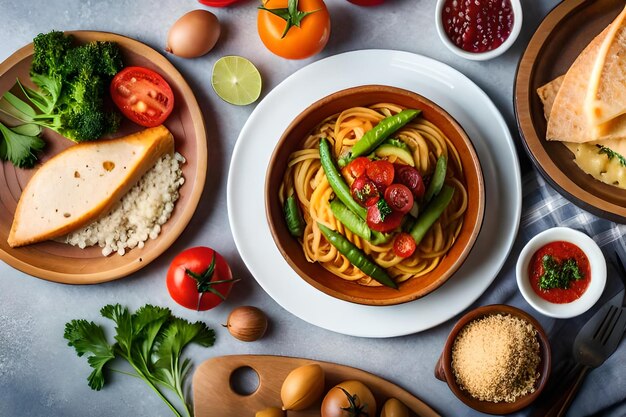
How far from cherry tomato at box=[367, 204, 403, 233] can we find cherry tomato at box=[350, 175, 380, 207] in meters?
0.04

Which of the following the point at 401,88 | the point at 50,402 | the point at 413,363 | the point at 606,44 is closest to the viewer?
the point at 606,44

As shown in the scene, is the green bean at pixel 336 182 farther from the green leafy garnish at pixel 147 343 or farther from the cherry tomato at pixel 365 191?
the green leafy garnish at pixel 147 343

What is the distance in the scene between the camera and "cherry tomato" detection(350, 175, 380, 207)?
9.89 ft

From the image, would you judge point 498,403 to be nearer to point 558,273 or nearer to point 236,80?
point 558,273

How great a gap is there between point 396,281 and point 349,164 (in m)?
0.64

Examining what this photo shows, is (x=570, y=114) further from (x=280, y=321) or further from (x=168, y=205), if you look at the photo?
(x=168, y=205)

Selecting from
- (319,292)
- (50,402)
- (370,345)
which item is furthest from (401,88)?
(50,402)

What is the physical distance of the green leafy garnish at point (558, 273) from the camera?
3.24 m

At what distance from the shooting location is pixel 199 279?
3.40 m

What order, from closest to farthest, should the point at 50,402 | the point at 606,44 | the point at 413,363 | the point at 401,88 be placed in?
1. the point at 606,44
2. the point at 401,88
3. the point at 413,363
4. the point at 50,402

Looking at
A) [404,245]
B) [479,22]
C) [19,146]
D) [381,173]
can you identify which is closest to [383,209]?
[381,173]

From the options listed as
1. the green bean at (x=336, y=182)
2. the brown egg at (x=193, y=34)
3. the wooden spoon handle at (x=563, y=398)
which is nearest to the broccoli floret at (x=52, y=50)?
the brown egg at (x=193, y=34)

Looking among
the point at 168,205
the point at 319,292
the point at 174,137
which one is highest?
the point at 174,137

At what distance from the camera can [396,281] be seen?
334cm
